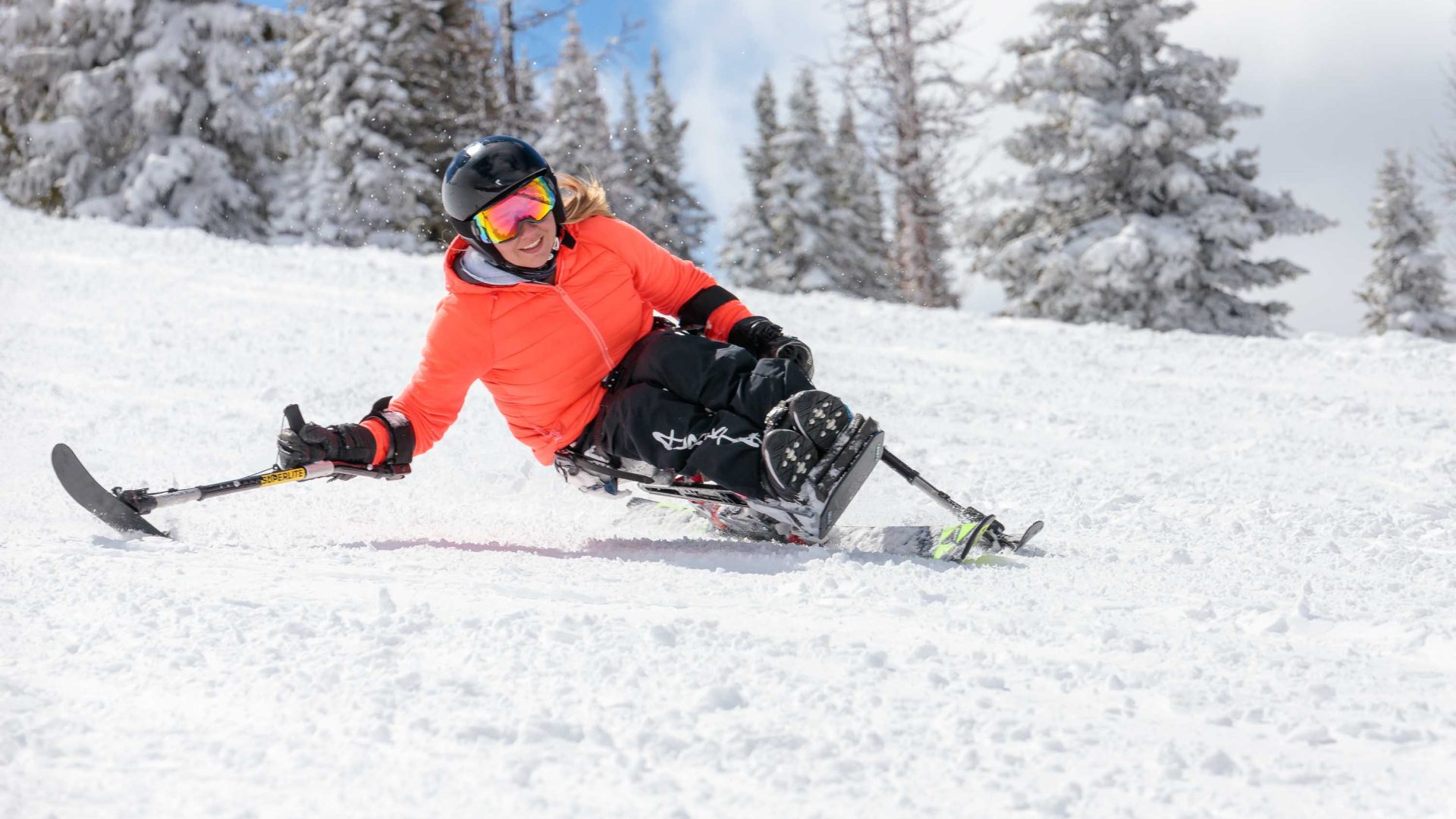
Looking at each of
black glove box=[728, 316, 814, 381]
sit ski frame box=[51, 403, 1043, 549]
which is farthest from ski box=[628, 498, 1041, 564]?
black glove box=[728, 316, 814, 381]

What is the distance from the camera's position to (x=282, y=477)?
3453 mm

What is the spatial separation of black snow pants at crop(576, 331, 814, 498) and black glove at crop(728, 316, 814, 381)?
3.6 inches

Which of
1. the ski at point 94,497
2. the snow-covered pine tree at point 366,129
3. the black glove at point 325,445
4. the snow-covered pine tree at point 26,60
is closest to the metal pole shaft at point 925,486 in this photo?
the black glove at point 325,445

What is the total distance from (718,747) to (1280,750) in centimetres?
91

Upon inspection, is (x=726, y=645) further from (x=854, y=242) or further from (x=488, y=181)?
(x=854, y=242)

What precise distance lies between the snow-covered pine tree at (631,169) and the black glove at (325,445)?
938 inches

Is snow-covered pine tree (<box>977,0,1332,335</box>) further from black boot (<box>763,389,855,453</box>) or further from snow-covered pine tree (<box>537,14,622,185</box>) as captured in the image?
snow-covered pine tree (<box>537,14,622,185</box>)

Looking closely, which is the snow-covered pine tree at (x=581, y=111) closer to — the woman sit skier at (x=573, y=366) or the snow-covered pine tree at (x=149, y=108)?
the snow-covered pine tree at (x=149, y=108)

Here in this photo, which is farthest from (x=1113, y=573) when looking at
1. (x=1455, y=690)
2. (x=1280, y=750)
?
(x=1280, y=750)

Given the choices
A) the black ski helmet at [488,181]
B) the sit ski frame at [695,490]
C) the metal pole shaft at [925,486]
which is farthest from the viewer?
the metal pole shaft at [925,486]

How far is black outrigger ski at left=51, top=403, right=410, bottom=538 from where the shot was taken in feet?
11.2

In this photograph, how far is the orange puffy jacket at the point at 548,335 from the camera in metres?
3.57

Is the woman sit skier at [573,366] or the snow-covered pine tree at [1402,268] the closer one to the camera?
the woman sit skier at [573,366]

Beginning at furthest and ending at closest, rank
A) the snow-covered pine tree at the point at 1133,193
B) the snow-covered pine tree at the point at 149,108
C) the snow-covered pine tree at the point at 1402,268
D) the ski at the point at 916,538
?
the snow-covered pine tree at the point at 1402,268
the snow-covered pine tree at the point at 149,108
the snow-covered pine tree at the point at 1133,193
the ski at the point at 916,538
